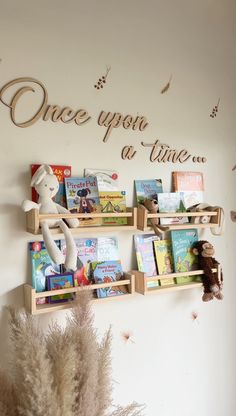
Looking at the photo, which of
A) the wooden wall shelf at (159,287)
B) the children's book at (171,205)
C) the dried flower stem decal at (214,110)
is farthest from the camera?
the dried flower stem decal at (214,110)

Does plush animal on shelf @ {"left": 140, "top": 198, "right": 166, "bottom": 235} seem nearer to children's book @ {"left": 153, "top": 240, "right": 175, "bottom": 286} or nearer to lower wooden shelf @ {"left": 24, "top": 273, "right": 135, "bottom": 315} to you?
children's book @ {"left": 153, "top": 240, "right": 175, "bottom": 286}

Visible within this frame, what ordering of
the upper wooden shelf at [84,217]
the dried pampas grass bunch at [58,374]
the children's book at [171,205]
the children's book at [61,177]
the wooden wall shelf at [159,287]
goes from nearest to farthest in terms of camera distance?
the dried pampas grass bunch at [58,374], the upper wooden shelf at [84,217], the children's book at [61,177], the wooden wall shelf at [159,287], the children's book at [171,205]

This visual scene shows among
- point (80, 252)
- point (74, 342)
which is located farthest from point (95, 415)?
point (80, 252)

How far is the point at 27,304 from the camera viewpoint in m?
1.26

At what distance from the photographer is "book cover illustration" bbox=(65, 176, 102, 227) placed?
134 centimetres

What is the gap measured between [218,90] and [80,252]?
3.30 ft

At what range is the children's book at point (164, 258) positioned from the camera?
1555 mm

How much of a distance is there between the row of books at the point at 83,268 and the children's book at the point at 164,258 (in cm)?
19

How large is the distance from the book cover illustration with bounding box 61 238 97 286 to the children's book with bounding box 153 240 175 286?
29 cm

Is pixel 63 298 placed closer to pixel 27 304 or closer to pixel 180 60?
pixel 27 304

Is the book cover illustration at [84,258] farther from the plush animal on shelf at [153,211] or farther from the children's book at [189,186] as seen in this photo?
the children's book at [189,186]

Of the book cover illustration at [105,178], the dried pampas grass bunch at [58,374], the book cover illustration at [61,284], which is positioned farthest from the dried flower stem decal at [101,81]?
the dried pampas grass bunch at [58,374]

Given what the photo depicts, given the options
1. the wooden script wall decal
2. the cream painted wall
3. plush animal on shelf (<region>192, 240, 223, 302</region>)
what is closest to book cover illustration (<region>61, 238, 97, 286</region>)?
the cream painted wall

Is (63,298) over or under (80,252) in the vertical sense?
under
